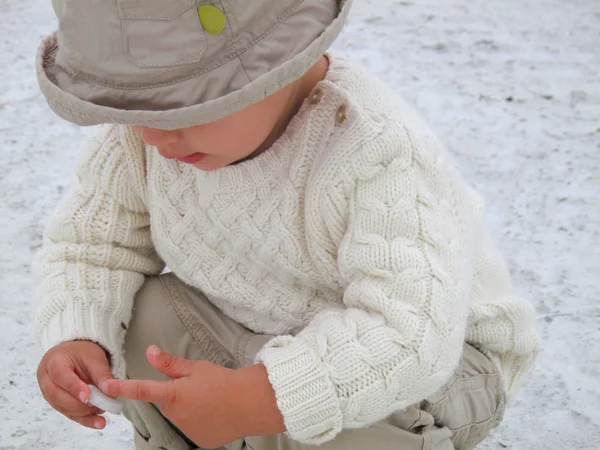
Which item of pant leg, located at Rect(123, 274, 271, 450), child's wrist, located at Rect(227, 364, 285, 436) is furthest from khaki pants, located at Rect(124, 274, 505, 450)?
Answer: child's wrist, located at Rect(227, 364, 285, 436)

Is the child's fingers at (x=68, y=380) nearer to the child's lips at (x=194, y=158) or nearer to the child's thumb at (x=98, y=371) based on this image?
the child's thumb at (x=98, y=371)

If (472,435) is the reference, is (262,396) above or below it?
above

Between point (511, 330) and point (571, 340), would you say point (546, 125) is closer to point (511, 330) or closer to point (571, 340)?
point (571, 340)

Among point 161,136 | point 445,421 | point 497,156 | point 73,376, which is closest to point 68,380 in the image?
point 73,376

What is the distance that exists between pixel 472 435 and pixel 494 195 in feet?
1.93

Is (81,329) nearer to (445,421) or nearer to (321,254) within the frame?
(321,254)

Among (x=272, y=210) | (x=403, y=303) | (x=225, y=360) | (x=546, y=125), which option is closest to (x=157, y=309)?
(x=225, y=360)

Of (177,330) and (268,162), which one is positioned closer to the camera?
(268,162)

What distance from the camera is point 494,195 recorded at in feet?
4.52

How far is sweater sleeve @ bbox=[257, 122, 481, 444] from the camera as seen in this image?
2.26ft

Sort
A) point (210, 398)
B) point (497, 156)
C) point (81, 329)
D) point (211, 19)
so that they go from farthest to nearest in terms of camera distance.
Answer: point (497, 156) < point (81, 329) < point (210, 398) < point (211, 19)

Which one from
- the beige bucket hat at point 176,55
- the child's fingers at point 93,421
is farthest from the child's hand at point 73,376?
the beige bucket hat at point 176,55

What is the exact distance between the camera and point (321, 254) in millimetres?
767

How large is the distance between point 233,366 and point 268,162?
0.23 m
